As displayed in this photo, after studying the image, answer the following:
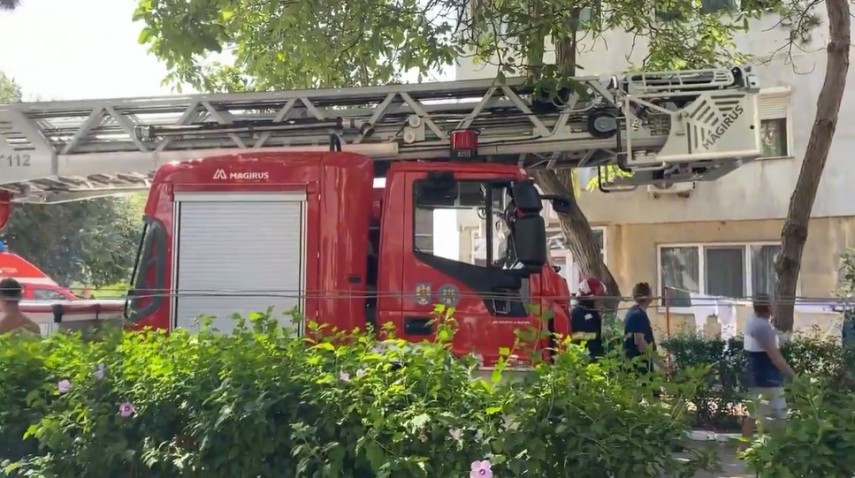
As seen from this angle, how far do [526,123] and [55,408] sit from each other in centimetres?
443

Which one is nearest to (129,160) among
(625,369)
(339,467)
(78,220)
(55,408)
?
(55,408)

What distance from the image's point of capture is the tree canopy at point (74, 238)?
24.3 metres

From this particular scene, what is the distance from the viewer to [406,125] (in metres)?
7.11

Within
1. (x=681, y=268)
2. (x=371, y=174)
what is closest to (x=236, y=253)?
(x=371, y=174)

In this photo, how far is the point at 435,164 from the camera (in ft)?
21.5

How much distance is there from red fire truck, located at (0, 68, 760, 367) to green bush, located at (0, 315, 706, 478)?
1660 mm

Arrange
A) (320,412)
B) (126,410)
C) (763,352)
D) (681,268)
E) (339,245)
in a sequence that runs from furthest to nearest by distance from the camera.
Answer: (681,268) < (763,352) < (339,245) < (126,410) < (320,412)

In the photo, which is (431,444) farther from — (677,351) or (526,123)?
(677,351)

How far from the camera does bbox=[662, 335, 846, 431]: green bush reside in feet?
22.2

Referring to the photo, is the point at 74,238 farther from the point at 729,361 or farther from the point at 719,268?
the point at 729,361

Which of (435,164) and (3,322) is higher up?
(435,164)

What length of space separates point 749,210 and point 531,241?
428 inches

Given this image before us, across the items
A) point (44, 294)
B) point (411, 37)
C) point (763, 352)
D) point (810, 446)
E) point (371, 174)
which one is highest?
point (411, 37)

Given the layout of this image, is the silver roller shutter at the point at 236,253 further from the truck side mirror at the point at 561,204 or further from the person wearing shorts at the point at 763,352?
the person wearing shorts at the point at 763,352
